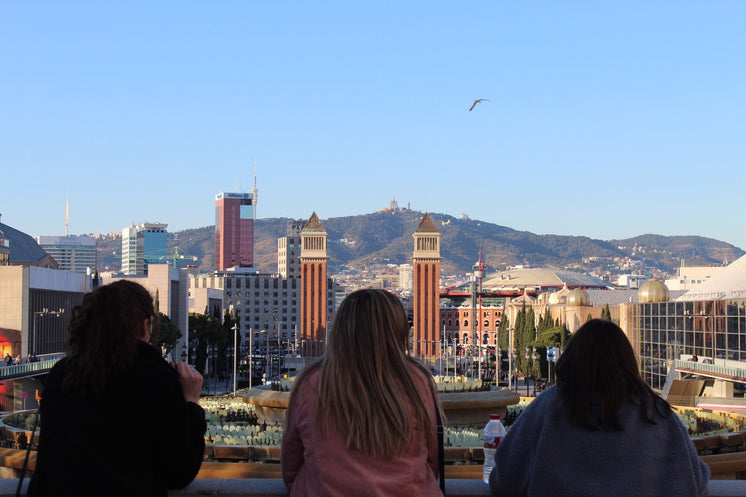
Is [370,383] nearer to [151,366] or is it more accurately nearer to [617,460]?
[151,366]

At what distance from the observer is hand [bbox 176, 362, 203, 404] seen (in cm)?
489

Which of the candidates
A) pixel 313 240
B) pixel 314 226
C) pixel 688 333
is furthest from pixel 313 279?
pixel 688 333

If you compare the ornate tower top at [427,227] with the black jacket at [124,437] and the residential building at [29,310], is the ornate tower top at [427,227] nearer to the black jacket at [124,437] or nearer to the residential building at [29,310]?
the residential building at [29,310]

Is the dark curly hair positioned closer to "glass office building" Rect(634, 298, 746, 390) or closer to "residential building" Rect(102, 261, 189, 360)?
"glass office building" Rect(634, 298, 746, 390)

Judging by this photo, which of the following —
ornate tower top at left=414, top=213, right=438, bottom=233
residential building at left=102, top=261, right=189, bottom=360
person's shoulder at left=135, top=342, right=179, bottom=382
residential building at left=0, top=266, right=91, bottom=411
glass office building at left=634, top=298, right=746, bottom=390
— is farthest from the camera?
ornate tower top at left=414, top=213, right=438, bottom=233

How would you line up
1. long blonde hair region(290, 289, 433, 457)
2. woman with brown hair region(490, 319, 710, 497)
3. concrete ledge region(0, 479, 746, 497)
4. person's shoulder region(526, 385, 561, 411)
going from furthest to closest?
concrete ledge region(0, 479, 746, 497) < person's shoulder region(526, 385, 561, 411) < woman with brown hair region(490, 319, 710, 497) < long blonde hair region(290, 289, 433, 457)

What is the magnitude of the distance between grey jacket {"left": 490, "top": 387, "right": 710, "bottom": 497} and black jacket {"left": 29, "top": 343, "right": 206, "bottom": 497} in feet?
6.44

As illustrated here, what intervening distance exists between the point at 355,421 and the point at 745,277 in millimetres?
51611

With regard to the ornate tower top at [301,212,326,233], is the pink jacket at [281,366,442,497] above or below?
below

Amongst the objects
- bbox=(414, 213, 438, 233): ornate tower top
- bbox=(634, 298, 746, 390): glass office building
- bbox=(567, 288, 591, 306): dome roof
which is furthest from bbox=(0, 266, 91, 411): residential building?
bbox=(414, 213, 438, 233): ornate tower top

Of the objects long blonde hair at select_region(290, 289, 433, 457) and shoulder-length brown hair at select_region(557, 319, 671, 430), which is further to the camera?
shoulder-length brown hair at select_region(557, 319, 671, 430)

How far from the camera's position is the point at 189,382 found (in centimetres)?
489

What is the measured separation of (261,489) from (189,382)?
1335 mm

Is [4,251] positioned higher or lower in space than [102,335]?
higher
